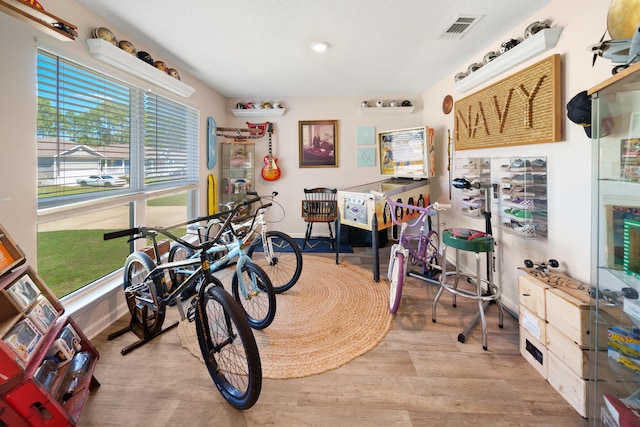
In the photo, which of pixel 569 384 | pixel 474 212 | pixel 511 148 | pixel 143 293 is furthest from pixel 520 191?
pixel 143 293

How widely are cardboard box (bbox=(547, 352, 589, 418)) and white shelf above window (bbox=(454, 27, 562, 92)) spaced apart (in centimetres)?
193

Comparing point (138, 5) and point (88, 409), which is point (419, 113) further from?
point (88, 409)

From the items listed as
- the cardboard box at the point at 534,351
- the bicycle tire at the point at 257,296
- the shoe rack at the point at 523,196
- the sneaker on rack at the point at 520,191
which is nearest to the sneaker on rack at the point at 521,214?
the shoe rack at the point at 523,196

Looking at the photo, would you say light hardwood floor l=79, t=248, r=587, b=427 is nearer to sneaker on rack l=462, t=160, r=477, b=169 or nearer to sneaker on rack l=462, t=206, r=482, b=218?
sneaker on rack l=462, t=206, r=482, b=218

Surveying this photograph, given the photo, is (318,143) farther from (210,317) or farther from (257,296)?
(210,317)

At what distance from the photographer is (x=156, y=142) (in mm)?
2889

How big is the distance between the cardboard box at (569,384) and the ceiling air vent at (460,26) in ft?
7.45

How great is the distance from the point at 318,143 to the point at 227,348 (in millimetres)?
3533

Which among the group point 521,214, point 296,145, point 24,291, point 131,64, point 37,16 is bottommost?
→ point 24,291

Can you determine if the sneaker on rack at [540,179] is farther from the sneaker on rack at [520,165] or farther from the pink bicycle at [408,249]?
the pink bicycle at [408,249]

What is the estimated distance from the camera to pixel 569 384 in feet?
4.50

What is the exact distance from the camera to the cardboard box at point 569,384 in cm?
130

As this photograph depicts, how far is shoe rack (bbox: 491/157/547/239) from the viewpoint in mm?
1954

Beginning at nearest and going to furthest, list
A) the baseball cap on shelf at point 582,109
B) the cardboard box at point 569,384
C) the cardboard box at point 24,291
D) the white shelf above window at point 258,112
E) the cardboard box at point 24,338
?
the cardboard box at point 24,338 → the cardboard box at point 24,291 → the cardboard box at point 569,384 → the baseball cap on shelf at point 582,109 → the white shelf above window at point 258,112
